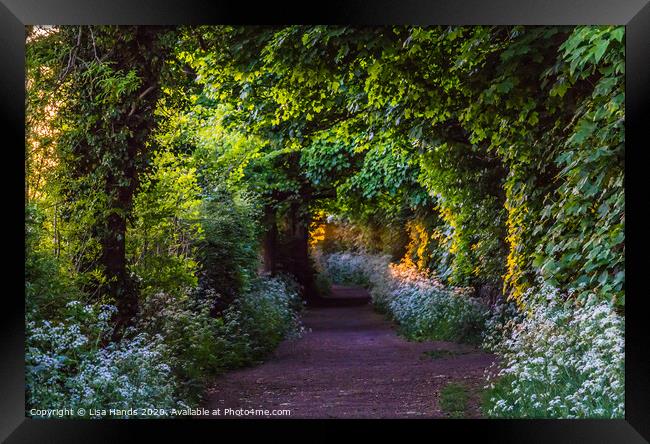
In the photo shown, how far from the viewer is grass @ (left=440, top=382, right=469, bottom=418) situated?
7.29 metres

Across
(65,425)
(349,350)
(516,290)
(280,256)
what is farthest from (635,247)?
(280,256)

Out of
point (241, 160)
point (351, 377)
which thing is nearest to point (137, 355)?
point (351, 377)

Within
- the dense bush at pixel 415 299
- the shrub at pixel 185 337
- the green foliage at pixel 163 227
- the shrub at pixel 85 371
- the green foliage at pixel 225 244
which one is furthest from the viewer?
the dense bush at pixel 415 299

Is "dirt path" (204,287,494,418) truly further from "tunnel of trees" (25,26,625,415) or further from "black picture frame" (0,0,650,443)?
"black picture frame" (0,0,650,443)

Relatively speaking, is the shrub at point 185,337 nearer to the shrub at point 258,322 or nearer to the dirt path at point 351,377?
the dirt path at point 351,377

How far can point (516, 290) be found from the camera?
8656mm

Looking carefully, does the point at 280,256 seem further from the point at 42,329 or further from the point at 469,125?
the point at 42,329

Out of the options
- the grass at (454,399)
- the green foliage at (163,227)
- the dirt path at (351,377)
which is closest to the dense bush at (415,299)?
the dirt path at (351,377)

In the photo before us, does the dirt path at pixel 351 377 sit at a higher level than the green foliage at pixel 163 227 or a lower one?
lower

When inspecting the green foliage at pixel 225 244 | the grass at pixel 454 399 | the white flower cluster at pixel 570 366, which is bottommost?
the grass at pixel 454 399
